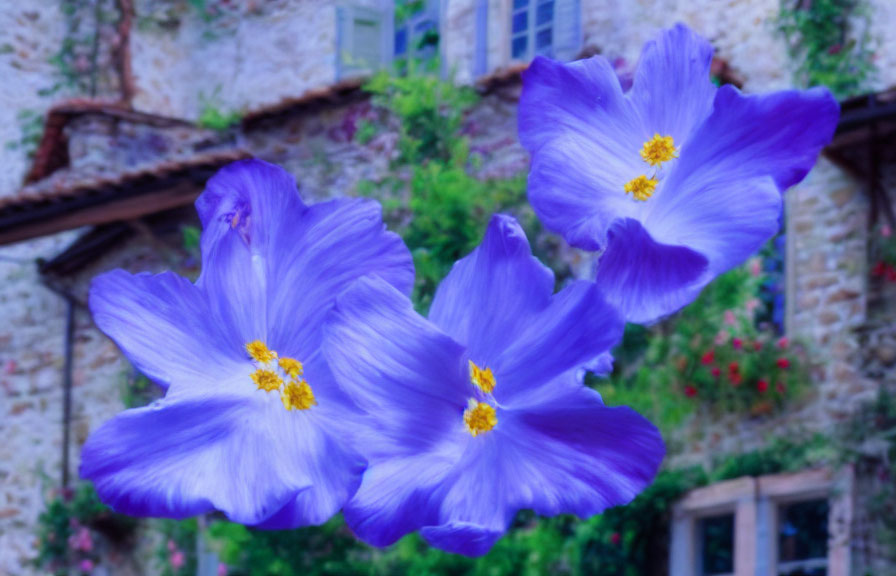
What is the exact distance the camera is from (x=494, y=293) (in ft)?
1.23

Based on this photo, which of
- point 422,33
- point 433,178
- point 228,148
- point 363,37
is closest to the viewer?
point 363,37

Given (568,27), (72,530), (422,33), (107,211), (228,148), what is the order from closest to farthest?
1. (568,27)
2. (422,33)
3. (228,148)
4. (107,211)
5. (72,530)

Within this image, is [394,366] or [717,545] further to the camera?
[717,545]

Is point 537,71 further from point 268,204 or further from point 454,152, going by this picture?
point 454,152

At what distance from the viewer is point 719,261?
0.36 meters

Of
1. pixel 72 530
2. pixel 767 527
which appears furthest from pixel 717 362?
pixel 72 530

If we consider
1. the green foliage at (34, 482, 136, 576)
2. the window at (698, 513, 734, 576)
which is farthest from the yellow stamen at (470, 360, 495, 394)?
the green foliage at (34, 482, 136, 576)

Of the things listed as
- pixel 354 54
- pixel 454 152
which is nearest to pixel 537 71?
pixel 354 54

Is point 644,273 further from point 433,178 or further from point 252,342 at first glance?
point 433,178

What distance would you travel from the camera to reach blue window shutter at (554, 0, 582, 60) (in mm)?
1849

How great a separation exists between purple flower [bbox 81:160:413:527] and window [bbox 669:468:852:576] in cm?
321

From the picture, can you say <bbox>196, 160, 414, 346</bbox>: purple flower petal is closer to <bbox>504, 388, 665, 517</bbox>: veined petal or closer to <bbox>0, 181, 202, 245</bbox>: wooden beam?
<bbox>504, 388, 665, 517</bbox>: veined petal

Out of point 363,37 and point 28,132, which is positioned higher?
point 28,132

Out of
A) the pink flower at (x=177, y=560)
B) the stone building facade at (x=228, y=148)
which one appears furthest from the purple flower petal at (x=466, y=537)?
the pink flower at (x=177, y=560)
